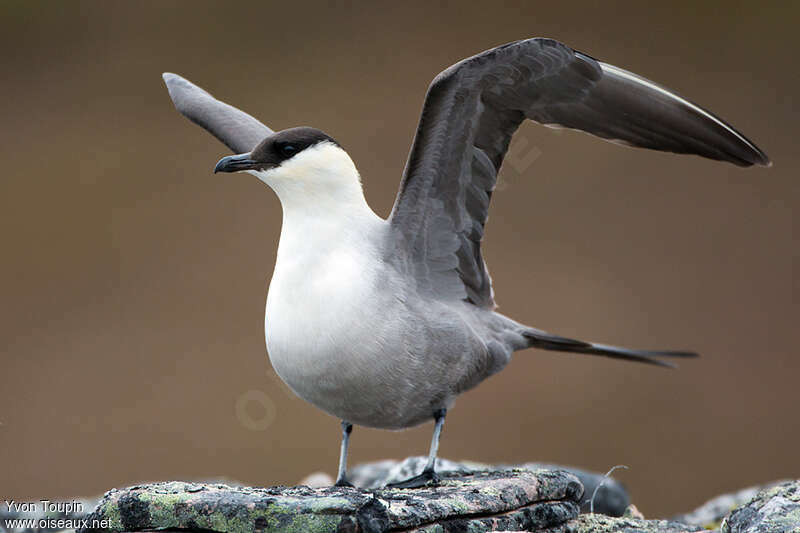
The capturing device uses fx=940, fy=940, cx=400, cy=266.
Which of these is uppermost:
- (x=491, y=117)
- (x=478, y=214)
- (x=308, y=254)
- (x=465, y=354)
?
(x=491, y=117)

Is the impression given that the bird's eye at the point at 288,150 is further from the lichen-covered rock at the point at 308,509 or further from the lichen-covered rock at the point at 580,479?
the lichen-covered rock at the point at 580,479

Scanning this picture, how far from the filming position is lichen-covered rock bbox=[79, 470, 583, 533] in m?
2.15

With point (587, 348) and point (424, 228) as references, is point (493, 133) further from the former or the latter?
point (587, 348)

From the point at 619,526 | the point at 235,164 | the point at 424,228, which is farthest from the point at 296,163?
the point at 619,526

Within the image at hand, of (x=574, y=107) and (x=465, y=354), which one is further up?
(x=574, y=107)

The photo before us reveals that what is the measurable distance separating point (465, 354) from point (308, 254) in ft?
1.97

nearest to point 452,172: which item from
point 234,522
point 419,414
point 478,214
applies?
point 478,214

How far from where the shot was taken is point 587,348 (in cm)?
343

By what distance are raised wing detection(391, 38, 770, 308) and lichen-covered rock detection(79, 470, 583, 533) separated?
0.84 meters

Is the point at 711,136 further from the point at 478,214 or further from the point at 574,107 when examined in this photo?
the point at 478,214

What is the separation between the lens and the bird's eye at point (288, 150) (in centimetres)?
288

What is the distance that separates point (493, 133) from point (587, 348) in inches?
36.1

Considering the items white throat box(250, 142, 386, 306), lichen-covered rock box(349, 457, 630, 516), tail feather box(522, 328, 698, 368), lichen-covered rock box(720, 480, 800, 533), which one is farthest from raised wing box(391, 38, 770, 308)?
lichen-covered rock box(720, 480, 800, 533)

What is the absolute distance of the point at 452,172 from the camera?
3.01 meters
